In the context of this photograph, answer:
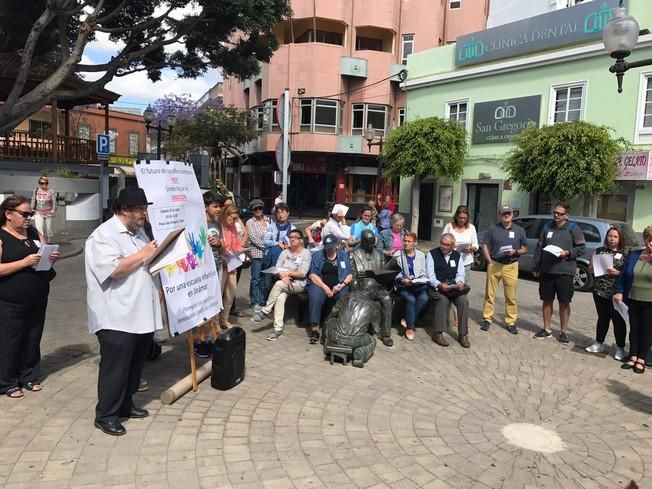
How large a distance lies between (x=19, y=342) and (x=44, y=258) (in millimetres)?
774

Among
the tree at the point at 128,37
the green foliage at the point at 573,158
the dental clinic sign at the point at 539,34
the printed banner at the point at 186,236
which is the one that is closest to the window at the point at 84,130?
the tree at the point at 128,37

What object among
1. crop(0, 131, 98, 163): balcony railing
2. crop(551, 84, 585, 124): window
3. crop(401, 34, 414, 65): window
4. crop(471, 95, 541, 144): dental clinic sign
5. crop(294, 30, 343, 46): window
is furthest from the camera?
crop(401, 34, 414, 65): window

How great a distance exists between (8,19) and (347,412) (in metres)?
13.0

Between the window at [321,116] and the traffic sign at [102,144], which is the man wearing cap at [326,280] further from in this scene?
the window at [321,116]

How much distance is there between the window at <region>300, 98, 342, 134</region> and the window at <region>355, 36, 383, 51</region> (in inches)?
193

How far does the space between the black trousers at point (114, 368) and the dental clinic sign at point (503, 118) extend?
52.6 ft

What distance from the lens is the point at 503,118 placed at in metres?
18.4

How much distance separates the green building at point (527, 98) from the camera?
14797mm

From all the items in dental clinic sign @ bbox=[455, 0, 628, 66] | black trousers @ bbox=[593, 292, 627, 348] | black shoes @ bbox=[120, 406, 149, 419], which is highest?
dental clinic sign @ bbox=[455, 0, 628, 66]

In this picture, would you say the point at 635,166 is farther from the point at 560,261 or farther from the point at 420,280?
the point at 420,280

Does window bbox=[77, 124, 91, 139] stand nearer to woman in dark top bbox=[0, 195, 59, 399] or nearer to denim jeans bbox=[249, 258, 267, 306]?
denim jeans bbox=[249, 258, 267, 306]

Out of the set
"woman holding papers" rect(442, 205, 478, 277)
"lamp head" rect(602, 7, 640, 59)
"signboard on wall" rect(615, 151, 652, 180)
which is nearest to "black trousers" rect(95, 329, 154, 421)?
"woman holding papers" rect(442, 205, 478, 277)

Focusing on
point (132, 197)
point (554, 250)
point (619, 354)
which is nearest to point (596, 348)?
point (619, 354)

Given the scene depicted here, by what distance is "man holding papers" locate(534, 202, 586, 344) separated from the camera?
6734 mm
